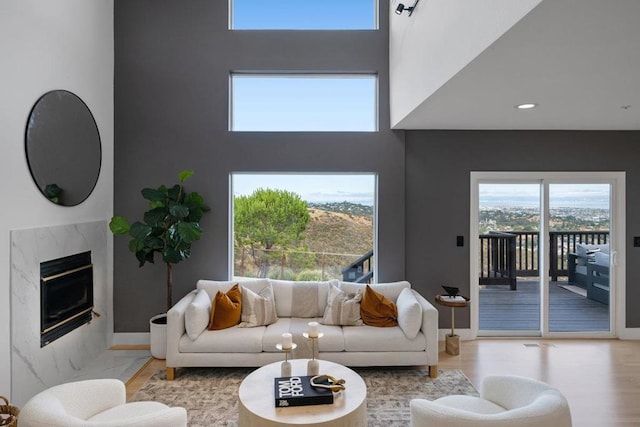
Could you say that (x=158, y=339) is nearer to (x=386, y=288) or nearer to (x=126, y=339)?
(x=126, y=339)

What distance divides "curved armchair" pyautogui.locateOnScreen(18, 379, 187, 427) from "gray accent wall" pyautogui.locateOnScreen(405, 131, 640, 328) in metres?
3.11

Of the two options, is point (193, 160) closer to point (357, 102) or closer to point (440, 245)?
point (357, 102)

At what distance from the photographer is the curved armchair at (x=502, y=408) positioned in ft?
5.94

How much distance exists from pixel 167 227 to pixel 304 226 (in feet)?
4.95

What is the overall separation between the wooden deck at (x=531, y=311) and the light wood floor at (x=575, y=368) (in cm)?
20

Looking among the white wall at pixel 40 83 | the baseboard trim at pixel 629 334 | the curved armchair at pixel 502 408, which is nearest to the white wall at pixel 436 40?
the curved armchair at pixel 502 408

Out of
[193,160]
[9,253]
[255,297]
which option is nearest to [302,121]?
[193,160]

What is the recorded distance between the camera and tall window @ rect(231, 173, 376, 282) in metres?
4.53

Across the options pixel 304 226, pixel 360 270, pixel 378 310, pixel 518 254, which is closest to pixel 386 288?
pixel 378 310

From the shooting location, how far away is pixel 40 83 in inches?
124

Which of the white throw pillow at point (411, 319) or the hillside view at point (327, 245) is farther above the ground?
the hillside view at point (327, 245)

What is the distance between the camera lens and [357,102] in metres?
4.53

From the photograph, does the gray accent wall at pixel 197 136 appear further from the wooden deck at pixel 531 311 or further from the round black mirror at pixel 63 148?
the wooden deck at pixel 531 311

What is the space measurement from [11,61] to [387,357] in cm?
380
